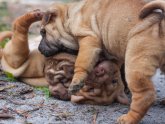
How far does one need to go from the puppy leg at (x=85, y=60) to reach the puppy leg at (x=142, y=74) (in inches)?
22.6

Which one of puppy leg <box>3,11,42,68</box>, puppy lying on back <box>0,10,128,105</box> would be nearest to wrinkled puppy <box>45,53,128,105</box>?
puppy lying on back <box>0,10,128,105</box>

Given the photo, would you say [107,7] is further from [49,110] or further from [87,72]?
[49,110]

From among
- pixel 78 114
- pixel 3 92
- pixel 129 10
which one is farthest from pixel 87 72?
pixel 3 92

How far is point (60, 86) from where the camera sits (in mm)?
5469

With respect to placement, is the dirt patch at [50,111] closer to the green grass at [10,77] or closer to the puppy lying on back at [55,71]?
the puppy lying on back at [55,71]

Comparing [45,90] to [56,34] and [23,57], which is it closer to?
[23,57]

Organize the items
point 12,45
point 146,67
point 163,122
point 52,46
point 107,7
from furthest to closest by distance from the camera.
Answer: point 12,45 → point 52,46 → point 107,7 → point 163,122 → point 146,67

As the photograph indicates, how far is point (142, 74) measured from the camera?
441 centimetres

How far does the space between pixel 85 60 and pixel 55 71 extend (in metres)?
0.63

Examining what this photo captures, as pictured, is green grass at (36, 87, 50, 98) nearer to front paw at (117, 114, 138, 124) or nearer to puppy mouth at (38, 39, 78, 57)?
Result: puppy mouth at (38, 39, 78, 57)

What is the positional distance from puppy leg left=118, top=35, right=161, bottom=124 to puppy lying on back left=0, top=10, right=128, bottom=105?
0.80 meters

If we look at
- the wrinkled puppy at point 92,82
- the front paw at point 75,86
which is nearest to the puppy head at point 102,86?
the wrinkled puppy at point 92,82

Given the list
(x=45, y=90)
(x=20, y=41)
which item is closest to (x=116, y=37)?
(x=45, y=90)

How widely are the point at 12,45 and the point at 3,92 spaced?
679mm
